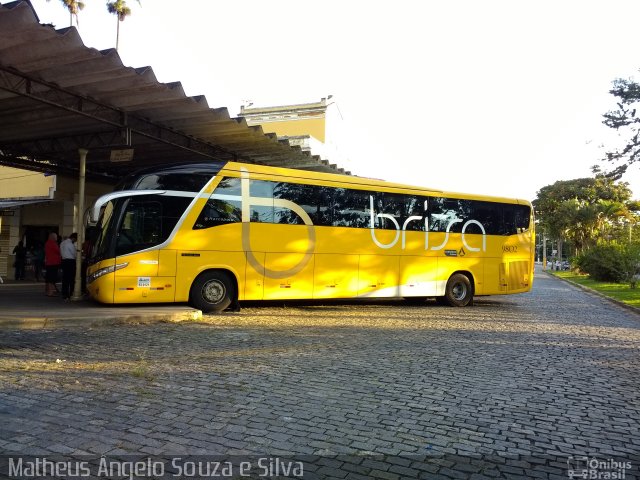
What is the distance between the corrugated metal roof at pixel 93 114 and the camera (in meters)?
8.71

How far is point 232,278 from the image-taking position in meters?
12.0

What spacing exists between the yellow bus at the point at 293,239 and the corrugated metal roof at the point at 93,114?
5.73 ft

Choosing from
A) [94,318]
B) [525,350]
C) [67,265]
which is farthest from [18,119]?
[525,350]

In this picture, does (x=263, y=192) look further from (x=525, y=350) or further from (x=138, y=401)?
(x=138, y=401)

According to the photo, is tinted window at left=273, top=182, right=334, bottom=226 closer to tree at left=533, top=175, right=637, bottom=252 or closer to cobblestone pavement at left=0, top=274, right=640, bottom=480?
cobblestone pavement at left=0, top=274, right=640, bottom=480

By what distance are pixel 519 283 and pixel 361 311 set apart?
Answer: 597 cm

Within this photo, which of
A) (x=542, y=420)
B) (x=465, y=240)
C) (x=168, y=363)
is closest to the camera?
(x=542, y=420)

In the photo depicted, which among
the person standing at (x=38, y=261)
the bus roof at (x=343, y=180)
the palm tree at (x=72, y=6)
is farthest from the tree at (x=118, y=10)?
the bus roof at (x=343, y=180)

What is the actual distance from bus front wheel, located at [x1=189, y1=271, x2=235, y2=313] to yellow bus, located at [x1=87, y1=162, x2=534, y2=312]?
0.02 m

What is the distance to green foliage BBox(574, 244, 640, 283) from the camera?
24.9 m

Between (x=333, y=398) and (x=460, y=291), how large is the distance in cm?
1115

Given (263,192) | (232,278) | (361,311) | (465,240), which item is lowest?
(361,311)

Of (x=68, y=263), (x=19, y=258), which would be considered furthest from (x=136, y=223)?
(x=19, y=258)

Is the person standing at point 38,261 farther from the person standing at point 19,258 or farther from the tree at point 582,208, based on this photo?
the tree at point 582,208
